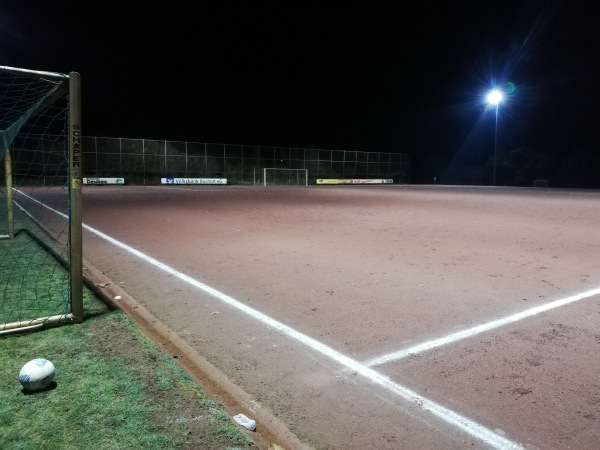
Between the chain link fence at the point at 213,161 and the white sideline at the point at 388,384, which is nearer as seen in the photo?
the white sideline at the point at 388,384

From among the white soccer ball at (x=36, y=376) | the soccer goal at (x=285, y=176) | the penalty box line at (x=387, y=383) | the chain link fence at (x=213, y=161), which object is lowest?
the penalty box line at (x=387, y=383)

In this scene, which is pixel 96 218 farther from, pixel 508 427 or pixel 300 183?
pixel 300 183

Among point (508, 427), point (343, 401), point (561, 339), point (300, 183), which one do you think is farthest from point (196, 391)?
point (300, 183)

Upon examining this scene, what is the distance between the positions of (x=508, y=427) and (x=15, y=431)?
10.0 feet

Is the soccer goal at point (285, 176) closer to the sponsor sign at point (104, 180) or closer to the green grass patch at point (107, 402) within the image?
the sponsor sign at point (104, 180)

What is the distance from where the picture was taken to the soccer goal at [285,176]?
143 feet

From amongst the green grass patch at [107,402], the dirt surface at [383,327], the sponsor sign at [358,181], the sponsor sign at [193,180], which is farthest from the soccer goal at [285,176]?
the green grass patch at [107,402]

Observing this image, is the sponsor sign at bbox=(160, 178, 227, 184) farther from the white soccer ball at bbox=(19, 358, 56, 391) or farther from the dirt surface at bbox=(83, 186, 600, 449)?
the white soccer ball at bbox=(19, 358, 56, 391)

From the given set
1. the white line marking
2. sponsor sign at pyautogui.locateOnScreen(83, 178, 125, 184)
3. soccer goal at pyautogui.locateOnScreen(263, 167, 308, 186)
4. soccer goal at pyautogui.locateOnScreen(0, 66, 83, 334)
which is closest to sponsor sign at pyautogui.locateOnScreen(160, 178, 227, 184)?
sponsor sign at pyautogui.locateOnScreen(83, 178, 125, 184)

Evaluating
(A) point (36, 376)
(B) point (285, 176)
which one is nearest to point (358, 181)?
(B) point (285, 176)

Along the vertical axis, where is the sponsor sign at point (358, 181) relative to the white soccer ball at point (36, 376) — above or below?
above

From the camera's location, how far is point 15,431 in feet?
8.62

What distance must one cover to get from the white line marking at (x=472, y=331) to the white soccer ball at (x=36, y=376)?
A: 2.41m

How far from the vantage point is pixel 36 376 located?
305 cm
